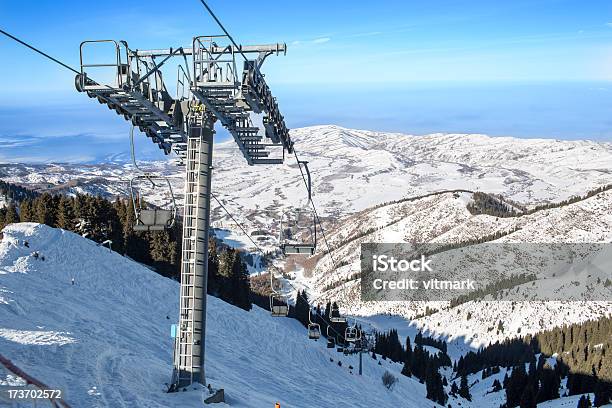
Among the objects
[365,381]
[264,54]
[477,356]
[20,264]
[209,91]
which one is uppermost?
[264,54]

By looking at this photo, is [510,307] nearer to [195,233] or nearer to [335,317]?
[335,317]

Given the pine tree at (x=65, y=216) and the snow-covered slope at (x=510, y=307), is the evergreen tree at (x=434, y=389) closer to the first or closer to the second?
the pine tree at (x=65, y=216)

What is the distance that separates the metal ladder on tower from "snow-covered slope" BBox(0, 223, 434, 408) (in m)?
2.45

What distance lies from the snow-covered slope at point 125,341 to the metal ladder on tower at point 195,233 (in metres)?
2.45

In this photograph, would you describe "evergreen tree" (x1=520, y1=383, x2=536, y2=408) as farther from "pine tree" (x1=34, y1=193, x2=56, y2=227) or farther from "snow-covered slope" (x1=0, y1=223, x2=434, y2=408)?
"pine tree" (x1=34, y1=193, x2=56, y2=227)

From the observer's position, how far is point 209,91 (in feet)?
58.7

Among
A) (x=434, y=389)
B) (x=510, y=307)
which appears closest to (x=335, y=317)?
(x=434, y=389)

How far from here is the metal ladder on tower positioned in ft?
65.7

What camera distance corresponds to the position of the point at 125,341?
30578 millimetres

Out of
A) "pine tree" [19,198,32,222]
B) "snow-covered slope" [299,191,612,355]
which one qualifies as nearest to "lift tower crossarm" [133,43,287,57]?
"pine tree" [19,198,32,222]

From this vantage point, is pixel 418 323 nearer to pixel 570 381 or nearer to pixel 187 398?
pixel 570 381

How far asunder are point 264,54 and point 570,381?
105 m

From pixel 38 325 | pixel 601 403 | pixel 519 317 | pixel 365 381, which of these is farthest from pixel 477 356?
pixel 38 325

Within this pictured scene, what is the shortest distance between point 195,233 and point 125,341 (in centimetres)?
1392
